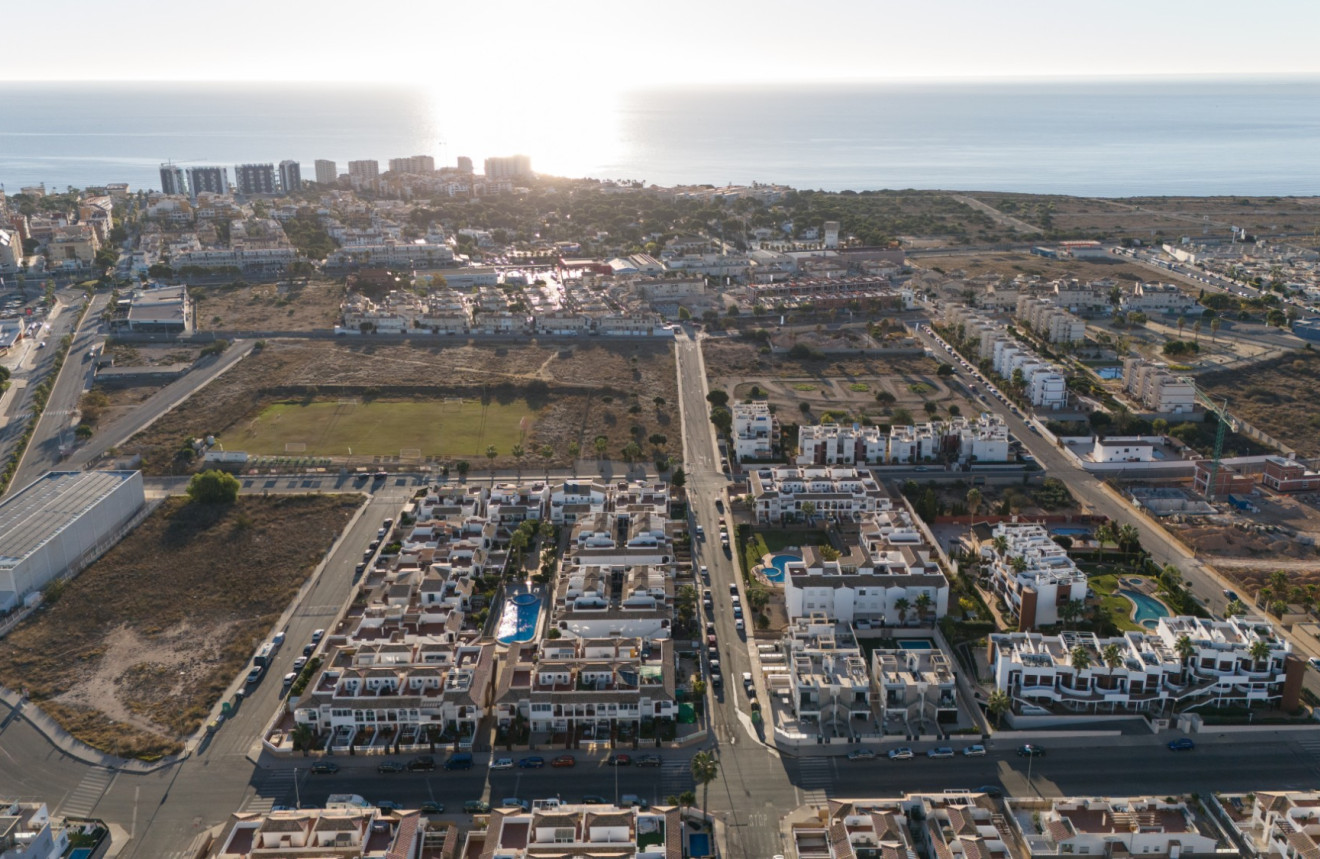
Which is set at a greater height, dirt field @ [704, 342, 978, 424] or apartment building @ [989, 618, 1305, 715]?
dirt field @ [704, 342, 978, 424]

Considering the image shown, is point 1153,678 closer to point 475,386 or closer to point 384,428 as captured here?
point 384,428

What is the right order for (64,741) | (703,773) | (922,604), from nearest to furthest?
(703,773) < (64,741) < (922,604)

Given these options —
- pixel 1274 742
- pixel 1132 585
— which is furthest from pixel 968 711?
pixel 1132 585

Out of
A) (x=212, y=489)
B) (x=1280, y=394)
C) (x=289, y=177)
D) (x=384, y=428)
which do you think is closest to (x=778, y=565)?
(x=384, y=428)

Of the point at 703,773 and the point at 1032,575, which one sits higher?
the point at 1032,575

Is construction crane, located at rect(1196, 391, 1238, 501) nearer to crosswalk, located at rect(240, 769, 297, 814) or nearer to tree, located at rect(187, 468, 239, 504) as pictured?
crosswalk, located at rect(240, 769, 297, 814)

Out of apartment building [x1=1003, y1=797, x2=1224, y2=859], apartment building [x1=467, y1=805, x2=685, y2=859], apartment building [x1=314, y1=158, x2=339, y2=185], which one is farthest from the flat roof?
apartment building [x1=314, y1=158, x2=339, y2=185]

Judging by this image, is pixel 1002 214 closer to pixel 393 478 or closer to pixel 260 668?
pixel 393 478
